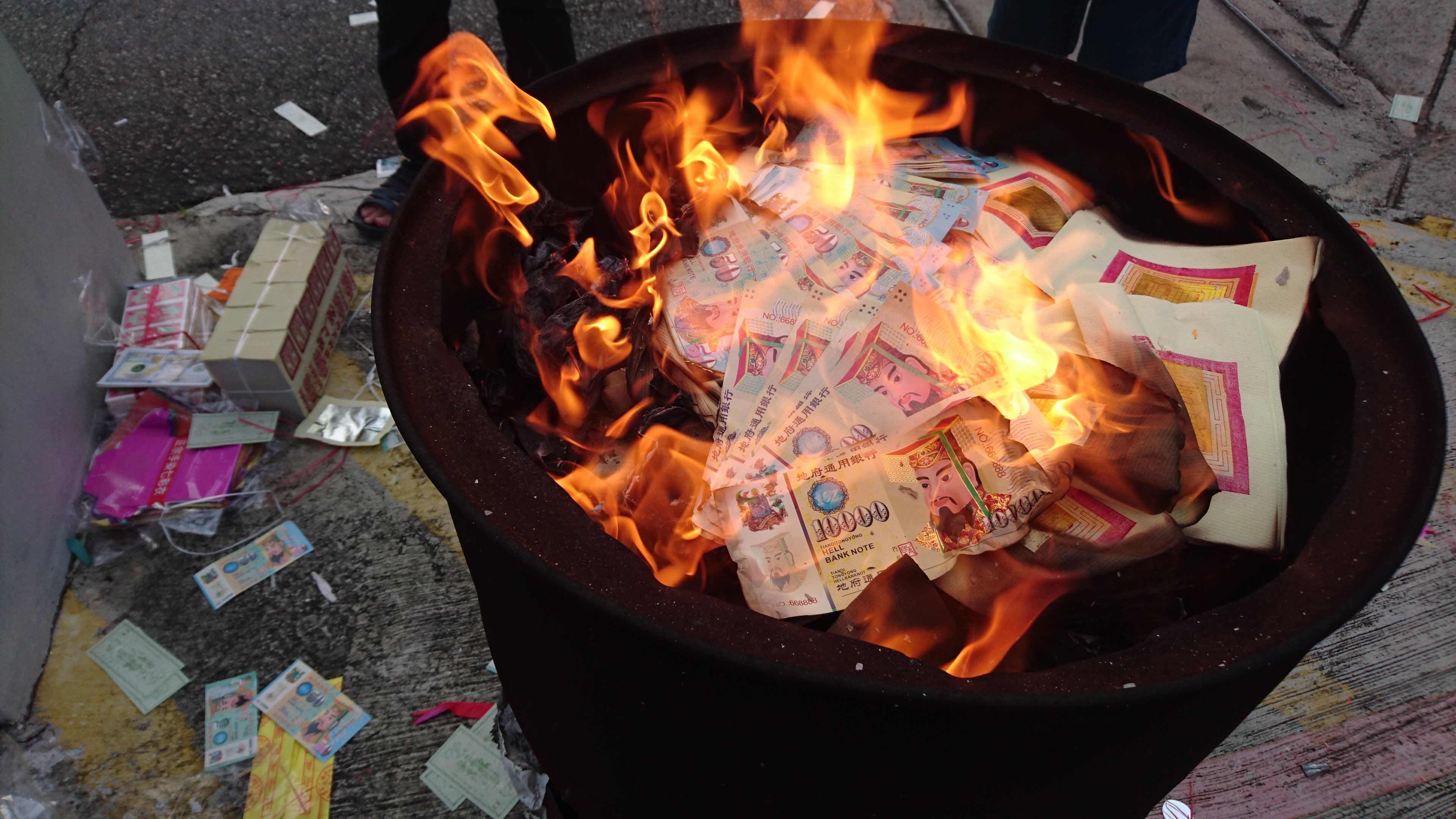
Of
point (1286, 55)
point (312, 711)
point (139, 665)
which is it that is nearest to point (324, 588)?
point (312, 711)

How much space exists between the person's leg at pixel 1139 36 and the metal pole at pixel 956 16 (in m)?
Result: 1.35

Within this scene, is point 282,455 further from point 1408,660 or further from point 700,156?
point 1408,660

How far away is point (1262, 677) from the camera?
0.94 m

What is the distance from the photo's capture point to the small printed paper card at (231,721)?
1.85 m

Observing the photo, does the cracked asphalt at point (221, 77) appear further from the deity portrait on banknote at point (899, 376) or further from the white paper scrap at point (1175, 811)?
the white paper scrap at point (1175, 811)

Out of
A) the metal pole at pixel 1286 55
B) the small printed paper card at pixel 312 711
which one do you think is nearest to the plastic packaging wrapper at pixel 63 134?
the small printed paper card at pixel 312 711

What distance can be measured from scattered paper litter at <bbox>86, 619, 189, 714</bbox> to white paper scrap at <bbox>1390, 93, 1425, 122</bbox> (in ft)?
15.4

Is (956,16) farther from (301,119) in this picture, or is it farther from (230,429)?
(230,429)

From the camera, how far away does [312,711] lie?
1.91 metres

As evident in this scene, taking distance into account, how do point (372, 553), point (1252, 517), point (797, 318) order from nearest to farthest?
point (1252, 517) < point (797, 318) < point (372, 553)

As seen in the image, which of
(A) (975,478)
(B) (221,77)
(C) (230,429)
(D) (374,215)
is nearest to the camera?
(A) (975,478)

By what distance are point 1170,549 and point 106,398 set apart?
2.73m

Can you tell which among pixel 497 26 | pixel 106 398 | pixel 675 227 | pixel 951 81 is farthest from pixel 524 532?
pixel 497 26

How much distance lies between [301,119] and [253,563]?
2077 mm
